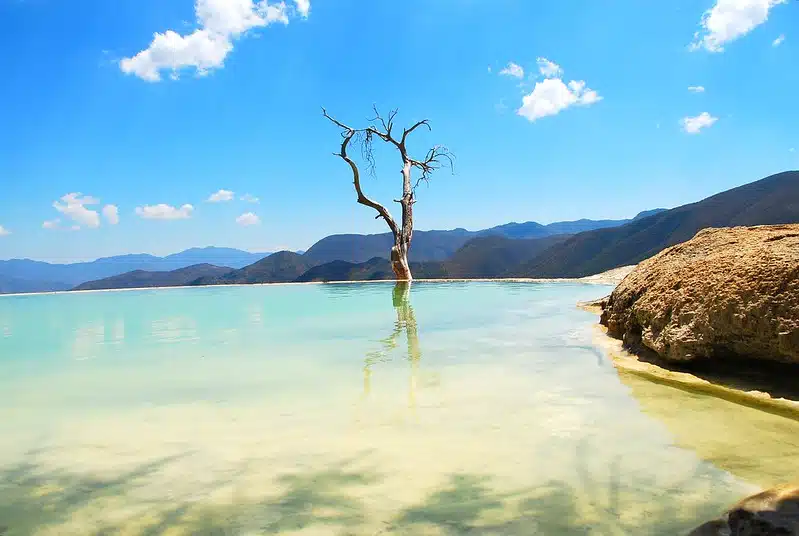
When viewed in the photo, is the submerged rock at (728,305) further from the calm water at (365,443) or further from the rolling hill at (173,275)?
the rolling hill at (173,275)

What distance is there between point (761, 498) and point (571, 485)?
0.53m

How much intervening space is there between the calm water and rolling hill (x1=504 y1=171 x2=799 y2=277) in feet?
130

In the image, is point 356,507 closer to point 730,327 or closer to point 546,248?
point 730,327

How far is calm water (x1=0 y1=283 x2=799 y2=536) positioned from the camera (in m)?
1.54

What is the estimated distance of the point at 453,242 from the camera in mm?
70500

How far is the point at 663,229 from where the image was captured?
52219 millimetres

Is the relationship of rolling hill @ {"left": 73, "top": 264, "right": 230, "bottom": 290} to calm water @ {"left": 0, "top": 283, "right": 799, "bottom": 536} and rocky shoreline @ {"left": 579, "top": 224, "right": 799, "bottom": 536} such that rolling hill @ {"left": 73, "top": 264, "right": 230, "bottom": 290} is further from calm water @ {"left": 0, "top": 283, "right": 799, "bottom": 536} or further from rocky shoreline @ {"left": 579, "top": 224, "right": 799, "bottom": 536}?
rocky shoreline @ {"left": 579, "top": 224, "right": 799, "bottom": 536}

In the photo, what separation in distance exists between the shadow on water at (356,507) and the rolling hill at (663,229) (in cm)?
4122

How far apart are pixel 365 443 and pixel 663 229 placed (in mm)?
57397

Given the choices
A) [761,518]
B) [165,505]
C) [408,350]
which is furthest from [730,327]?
[165,505]

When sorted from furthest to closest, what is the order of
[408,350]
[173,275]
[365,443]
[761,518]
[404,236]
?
[173,275] → [404,236] → [408,350] → [365,443] → [761,518]

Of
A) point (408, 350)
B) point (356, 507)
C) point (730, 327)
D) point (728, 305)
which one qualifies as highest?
point (728, 305)

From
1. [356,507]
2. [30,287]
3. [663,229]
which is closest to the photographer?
[356,507]

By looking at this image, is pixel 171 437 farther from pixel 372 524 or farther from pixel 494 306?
pixel 494 306
